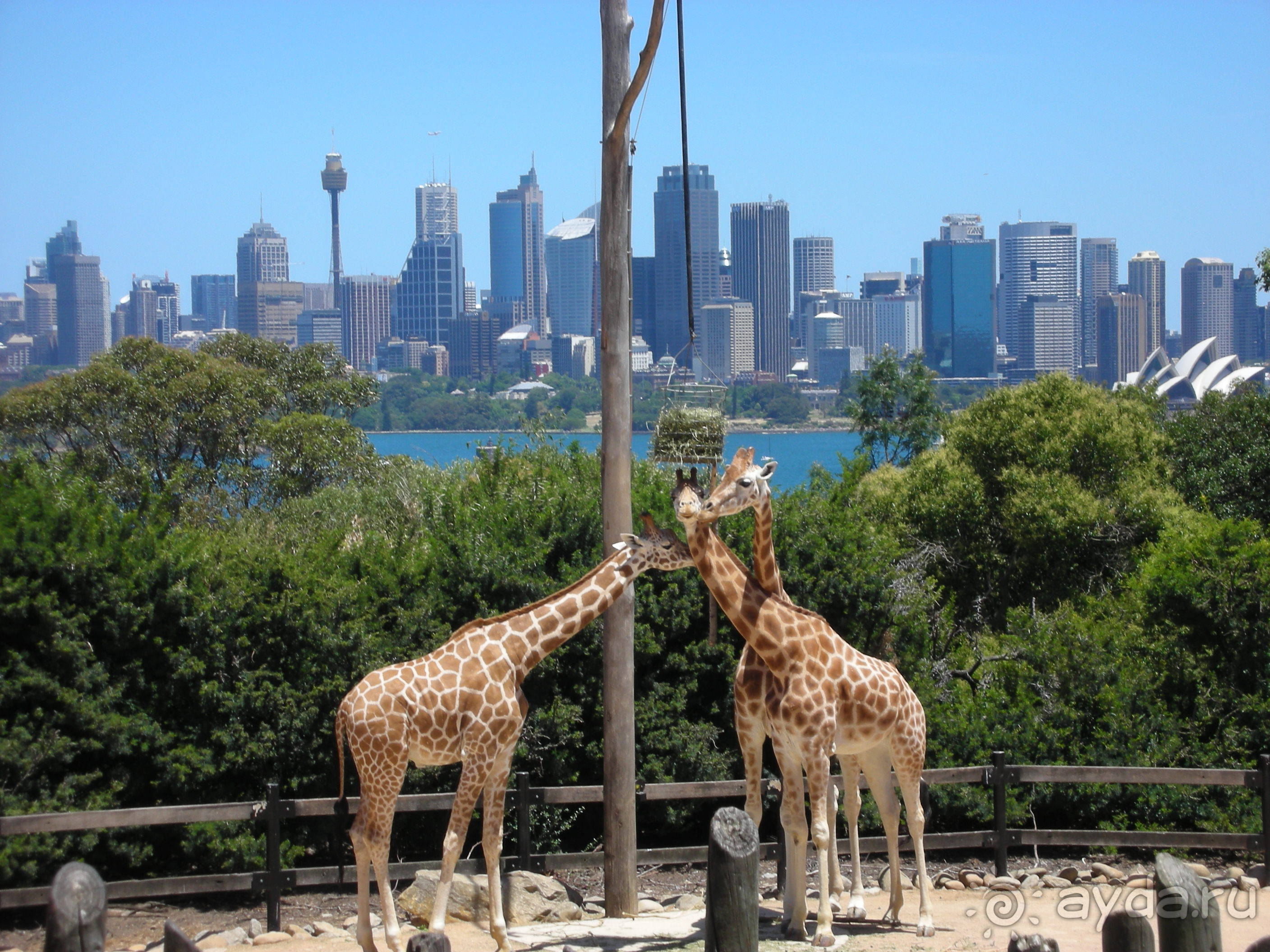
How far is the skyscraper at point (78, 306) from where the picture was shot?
17812cm

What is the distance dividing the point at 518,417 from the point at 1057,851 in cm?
1297

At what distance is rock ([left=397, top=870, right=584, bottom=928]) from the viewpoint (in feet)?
29.3

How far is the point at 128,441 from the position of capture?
1513 inches

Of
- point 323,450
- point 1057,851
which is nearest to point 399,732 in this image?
point 1057,851

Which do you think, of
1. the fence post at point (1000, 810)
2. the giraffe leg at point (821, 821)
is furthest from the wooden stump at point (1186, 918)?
the fence post at point (1000, 810)

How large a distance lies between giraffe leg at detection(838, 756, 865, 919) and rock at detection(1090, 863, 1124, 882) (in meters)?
2.41

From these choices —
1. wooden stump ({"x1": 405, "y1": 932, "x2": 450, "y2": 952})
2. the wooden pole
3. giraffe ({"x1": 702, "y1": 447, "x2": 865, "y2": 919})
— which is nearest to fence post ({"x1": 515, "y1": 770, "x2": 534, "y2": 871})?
the wooden pole

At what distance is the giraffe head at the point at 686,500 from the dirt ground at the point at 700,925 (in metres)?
2.59

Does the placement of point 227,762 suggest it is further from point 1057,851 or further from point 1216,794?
point 1216,794

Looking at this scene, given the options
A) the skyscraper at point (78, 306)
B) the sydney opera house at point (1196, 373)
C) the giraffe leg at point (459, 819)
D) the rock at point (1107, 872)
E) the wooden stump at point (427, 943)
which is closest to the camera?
the wooden stump at point (427, 943)

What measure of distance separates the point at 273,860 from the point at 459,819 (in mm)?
2047

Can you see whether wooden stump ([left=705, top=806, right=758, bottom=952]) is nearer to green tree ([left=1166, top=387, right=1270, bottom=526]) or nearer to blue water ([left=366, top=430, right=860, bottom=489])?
green tree ([left=1166, top=387, right=1270, bottom=526])

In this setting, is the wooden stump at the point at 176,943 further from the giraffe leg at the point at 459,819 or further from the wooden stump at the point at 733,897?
the giraffe leg at the point at 459,819

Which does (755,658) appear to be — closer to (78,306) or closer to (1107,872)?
(1107,872)
